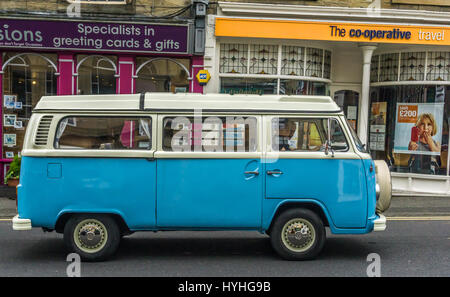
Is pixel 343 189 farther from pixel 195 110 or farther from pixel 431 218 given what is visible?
pixel 431 218

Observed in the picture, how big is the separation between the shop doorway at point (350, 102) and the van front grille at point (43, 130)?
31.5ft

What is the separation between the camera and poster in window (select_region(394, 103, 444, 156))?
12.6 metres

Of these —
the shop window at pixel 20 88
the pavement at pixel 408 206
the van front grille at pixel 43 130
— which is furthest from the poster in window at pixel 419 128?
the van front grille at pixel 43 130

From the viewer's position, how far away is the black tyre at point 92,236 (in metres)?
6.12

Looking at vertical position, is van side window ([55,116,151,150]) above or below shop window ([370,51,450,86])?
below

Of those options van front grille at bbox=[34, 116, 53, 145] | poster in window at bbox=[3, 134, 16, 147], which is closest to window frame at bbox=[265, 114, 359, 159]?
van front grille at bbox=[34, 116, 53, 145]

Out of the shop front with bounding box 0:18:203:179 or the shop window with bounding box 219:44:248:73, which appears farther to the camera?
the shop window with bounding box 219:44:248:73

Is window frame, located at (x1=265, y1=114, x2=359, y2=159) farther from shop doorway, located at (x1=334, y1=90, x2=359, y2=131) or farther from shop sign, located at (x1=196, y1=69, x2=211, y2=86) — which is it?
shop doorway, located at (x1=334, y1=90, x2=359, y2=131)

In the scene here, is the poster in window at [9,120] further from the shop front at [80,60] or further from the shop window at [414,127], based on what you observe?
the shop window at [414,127]

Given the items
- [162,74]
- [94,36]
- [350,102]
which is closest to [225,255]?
[162,74]

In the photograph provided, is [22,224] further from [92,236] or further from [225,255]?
[225,255]

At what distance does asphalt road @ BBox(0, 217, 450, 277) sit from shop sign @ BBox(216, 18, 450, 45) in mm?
5888

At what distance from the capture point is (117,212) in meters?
6.05
